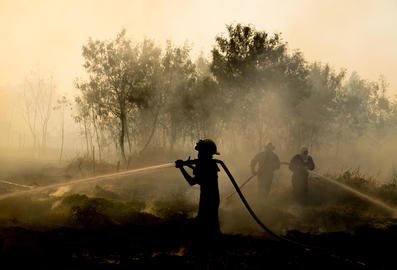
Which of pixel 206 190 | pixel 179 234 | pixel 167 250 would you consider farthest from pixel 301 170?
pixel 206 190

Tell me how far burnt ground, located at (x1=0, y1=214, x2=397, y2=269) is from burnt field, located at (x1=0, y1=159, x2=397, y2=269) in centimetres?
2

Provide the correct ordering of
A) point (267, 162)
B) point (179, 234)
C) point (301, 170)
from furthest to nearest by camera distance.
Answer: point (301, 170)
point (267, 162)
point (179, 234)

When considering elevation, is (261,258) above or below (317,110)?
below

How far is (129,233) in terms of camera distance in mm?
11031

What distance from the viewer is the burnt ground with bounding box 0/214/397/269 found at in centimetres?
817

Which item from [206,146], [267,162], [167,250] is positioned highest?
[206,146]

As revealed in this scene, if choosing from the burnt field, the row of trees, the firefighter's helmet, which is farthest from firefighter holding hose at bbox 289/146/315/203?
the row of trees

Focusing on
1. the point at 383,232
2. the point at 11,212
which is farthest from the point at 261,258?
the point at 11,212

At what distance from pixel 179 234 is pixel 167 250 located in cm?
172

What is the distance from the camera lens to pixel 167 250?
964 centimetres

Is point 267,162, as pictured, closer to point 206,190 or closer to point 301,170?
point 301,170

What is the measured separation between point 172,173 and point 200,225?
69.1 feet

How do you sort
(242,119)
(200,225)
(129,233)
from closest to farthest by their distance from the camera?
(200,225) → (129,233) → (242,119)

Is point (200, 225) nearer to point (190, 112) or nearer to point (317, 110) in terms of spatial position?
point (190, 112)
